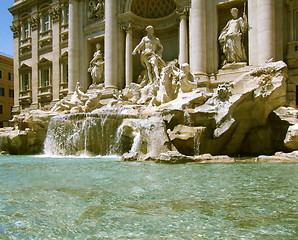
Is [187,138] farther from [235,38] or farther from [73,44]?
[73,44]

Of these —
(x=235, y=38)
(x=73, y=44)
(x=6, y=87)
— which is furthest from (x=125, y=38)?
(x=6, y=87)

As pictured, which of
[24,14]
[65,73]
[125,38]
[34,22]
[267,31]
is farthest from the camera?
[24,14]

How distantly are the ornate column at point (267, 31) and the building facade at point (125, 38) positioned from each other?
0.14 ft

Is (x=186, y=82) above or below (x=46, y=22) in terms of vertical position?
below

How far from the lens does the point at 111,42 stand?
1784 centimetres

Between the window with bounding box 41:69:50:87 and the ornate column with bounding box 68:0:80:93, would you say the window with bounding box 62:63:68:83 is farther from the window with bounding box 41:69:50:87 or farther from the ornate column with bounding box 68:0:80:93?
the window with bounding box 41:69:50:87

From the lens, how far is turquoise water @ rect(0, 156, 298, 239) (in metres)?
2.25

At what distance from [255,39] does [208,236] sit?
13.0m

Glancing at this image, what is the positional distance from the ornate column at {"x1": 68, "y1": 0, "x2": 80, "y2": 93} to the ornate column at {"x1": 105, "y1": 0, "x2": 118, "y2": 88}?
3.39 metres

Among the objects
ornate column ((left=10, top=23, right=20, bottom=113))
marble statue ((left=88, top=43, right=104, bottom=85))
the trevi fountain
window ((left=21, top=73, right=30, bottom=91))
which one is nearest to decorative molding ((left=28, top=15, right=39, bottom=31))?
ornate column ((left=10, top=23, right=20, bottom=113))

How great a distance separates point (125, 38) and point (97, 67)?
2.84m

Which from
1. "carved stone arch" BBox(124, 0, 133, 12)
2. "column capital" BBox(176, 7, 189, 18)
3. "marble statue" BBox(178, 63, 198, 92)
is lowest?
"marble statue" BBox(178, 63, 198, 92)

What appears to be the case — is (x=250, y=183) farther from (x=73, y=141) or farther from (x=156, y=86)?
(x=156, y=86)

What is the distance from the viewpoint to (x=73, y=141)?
10.9 metres
